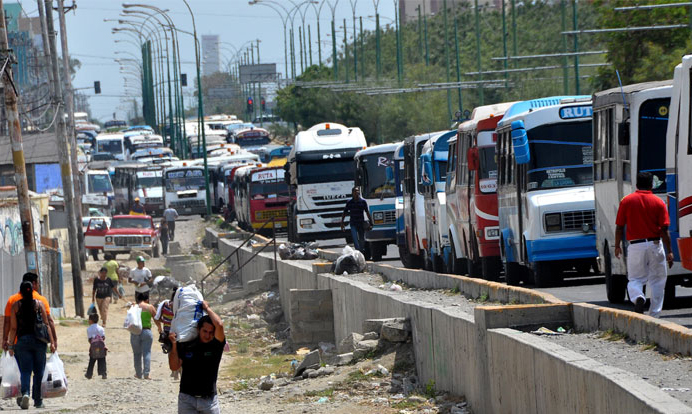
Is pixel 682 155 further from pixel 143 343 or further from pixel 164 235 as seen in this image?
pixel 164 235

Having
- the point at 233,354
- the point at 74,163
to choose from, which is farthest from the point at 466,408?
the point at 74,163

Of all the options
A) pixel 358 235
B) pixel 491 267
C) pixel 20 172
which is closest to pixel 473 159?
pixel 491 267

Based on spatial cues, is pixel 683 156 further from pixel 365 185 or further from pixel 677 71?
pixel 365 185

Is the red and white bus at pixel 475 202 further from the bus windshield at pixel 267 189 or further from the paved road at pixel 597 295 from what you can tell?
the bus windshield at pixel 267 189

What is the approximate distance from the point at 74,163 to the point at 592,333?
41304 millimetres

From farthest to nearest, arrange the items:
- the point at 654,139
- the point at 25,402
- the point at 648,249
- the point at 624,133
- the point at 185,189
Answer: the point at 185,189, the point at 25,402, the point at 624,133, the point at 654,139, the point at 648,249

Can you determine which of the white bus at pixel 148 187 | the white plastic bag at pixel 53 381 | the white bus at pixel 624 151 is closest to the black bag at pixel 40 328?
the white plastic bag at pixel 53 381

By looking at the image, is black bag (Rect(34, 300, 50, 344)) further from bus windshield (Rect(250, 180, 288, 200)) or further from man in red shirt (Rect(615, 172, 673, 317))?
bus windshield (Rect(250, 180, 288, 200))

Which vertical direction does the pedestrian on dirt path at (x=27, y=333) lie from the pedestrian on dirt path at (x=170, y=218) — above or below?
above

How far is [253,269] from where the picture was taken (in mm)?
40812

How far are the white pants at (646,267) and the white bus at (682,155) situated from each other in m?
0.20

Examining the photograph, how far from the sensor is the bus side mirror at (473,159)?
810 inches

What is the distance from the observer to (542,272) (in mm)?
17656

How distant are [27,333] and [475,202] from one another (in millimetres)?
7421
